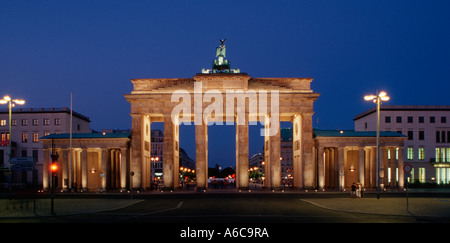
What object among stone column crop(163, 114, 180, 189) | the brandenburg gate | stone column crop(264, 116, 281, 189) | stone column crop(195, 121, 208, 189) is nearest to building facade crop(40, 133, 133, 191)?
the brandenburg gate

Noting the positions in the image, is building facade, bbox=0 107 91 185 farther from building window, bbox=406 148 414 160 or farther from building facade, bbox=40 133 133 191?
building window, bbox=406 148 414 160

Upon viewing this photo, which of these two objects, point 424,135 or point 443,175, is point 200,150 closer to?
point 424,135

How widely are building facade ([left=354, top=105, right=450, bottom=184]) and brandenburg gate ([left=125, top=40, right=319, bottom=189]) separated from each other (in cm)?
3202

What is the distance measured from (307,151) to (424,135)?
37347 mm

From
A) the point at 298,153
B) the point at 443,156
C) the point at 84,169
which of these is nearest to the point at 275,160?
the point at 298,153

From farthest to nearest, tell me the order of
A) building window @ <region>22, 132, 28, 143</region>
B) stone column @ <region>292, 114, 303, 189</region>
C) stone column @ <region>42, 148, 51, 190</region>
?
building window @ <region>22, 132, 28, 143</region>, stone column @ <region>42, 148, 51, 190</region>, stone column @ <region>292, 114, 303, 189</region>

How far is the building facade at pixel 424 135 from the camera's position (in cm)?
8475

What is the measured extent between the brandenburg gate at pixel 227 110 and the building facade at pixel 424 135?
3202 centimetres

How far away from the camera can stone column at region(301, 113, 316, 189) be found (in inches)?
2443

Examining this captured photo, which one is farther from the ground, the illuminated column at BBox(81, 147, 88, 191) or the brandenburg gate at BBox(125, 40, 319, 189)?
the brandenburg gate at BBox(125, 40, 319, 189)

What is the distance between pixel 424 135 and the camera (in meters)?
86.1

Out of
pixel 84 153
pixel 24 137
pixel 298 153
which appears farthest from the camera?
pixel 24 137

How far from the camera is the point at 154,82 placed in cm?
6531
